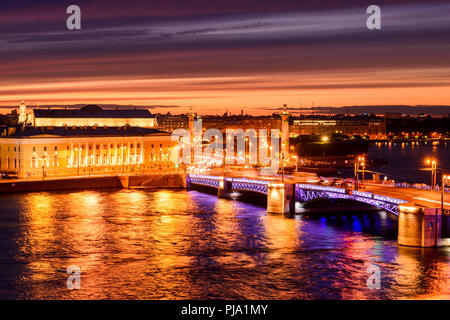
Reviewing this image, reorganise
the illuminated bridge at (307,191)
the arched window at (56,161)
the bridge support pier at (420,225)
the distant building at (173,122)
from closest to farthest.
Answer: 1. the bridge support pier at (420,225)
2. the illuminated bridge at (307,191)
3. the arched window at (56,161)
4. the distant building at (173,122)

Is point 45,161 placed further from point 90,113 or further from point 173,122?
point 173,122

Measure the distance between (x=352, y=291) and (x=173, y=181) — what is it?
3502 cm

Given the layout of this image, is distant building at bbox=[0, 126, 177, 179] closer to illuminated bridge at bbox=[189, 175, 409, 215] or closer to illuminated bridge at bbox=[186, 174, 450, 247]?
illuminated bridge at bbox=[189, 175, 409, 215]

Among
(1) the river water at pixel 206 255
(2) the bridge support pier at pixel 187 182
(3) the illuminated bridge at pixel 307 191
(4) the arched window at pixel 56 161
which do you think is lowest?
(1) the river water at pixel 206 255

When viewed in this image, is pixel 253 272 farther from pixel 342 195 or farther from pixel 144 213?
pixel 144 213

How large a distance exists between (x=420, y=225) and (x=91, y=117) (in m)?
59.3

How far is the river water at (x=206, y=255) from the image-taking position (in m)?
23.4

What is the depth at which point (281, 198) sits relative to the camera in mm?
40219

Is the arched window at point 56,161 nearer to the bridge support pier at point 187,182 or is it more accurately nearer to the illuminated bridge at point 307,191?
the bridge support pier at point 187,182

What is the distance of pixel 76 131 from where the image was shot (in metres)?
66.7

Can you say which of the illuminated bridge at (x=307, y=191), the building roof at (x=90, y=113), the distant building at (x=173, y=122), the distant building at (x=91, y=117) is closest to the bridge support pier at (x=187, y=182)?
the illuminated bridge at (x=307, y=191)

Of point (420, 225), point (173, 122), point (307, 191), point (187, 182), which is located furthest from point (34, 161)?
point (173, 122)

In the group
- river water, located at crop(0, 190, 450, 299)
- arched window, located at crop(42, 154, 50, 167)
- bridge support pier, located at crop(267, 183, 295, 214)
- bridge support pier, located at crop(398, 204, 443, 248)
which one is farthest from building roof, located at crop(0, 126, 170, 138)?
bridge support pier, located at crop(398, 204, 443, 248)
